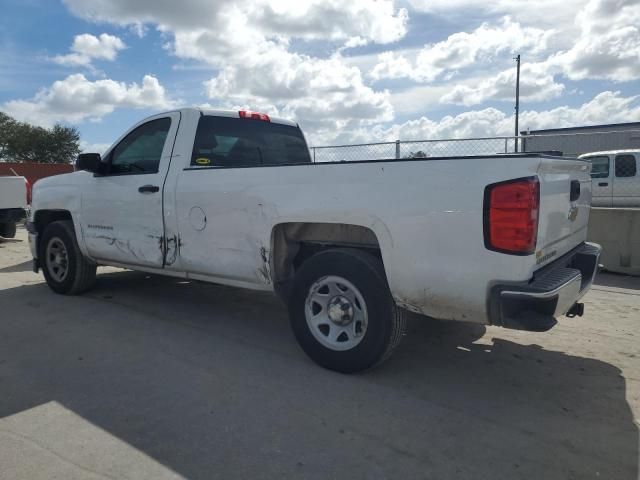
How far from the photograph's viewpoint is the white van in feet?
41.4

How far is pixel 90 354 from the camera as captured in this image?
411 centimetres

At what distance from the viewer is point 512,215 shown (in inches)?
111

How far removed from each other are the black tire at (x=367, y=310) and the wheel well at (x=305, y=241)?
0.14 m

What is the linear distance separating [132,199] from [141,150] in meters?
0.54

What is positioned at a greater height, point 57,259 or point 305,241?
point 305,241

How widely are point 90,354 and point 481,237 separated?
3154 mm

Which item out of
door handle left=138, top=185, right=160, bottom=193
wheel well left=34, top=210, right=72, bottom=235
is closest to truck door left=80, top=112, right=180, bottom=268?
door handle left=138, top=185, right=160, bottom=193

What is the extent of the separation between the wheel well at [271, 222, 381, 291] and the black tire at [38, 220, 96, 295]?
2.92 meters

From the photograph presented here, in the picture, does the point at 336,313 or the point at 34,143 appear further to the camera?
the point at 34,143

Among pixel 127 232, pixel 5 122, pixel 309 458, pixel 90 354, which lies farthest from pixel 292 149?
pixel 5 122

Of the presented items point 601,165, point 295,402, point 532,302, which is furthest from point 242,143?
point 601,165

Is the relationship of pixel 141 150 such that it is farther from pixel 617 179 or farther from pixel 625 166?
pixel 625 166

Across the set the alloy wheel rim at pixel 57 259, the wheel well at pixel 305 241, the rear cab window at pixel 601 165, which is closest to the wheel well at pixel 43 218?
the alloy wheel rim at pixel 57 259

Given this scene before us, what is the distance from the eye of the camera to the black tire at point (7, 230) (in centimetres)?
1202
